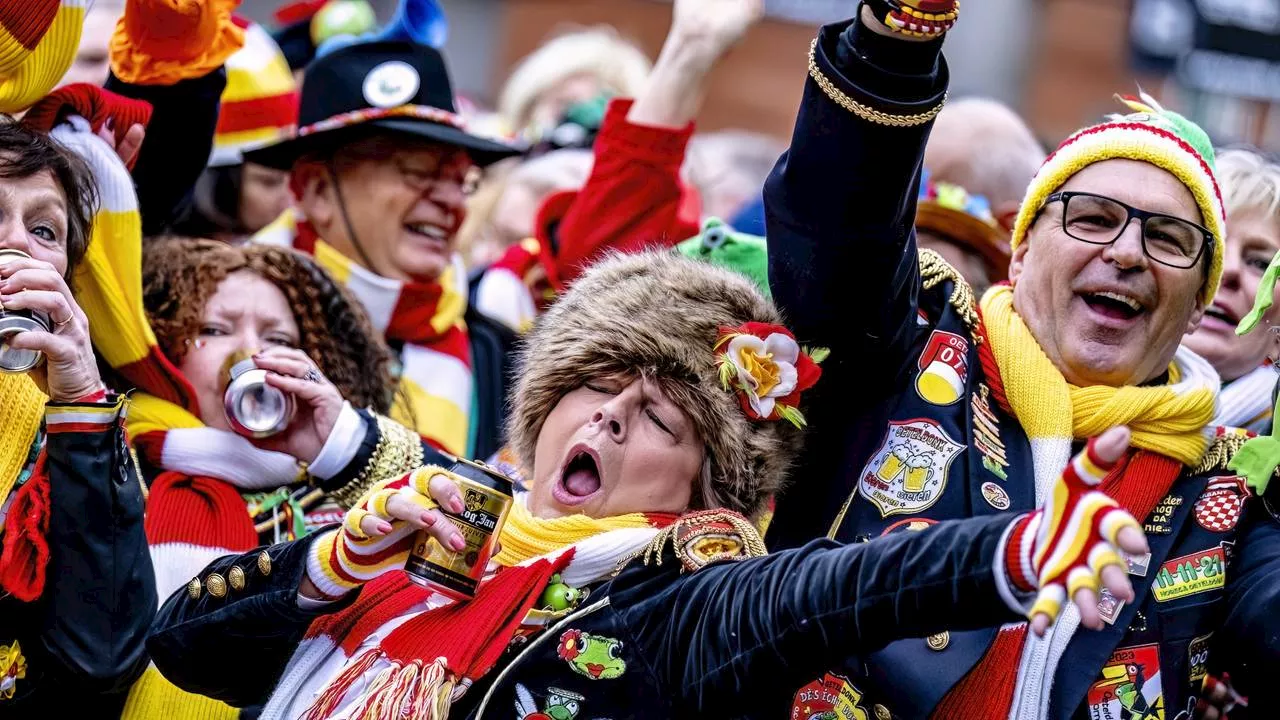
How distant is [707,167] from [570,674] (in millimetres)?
4195

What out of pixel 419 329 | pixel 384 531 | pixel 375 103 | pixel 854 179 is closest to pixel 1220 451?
pixel 854 179

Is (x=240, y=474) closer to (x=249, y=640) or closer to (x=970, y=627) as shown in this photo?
(x=249, y=640)

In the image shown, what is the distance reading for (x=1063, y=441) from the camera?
11.0ft

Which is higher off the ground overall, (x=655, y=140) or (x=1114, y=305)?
(x=1114, y=305)

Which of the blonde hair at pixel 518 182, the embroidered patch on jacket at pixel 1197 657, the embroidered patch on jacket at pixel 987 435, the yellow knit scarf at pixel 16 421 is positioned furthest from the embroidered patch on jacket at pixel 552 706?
the blonde hair at pixel 518 182

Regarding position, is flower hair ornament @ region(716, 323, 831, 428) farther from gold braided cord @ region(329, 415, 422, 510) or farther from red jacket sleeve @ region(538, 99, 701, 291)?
red jacket sleeve @ region(538, 99, 701, 291)

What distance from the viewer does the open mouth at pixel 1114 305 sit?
135 inches

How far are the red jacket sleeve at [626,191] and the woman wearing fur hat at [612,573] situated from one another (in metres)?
1.18

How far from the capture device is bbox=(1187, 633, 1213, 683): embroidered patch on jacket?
3277 millimetres

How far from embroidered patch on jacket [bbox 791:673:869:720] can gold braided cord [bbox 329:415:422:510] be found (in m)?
1.01

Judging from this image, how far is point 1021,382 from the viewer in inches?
134

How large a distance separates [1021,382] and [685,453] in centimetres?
64

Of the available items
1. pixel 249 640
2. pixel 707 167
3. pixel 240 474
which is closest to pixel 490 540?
pixel 249 640

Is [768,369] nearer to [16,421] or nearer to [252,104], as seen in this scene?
[16,421]
